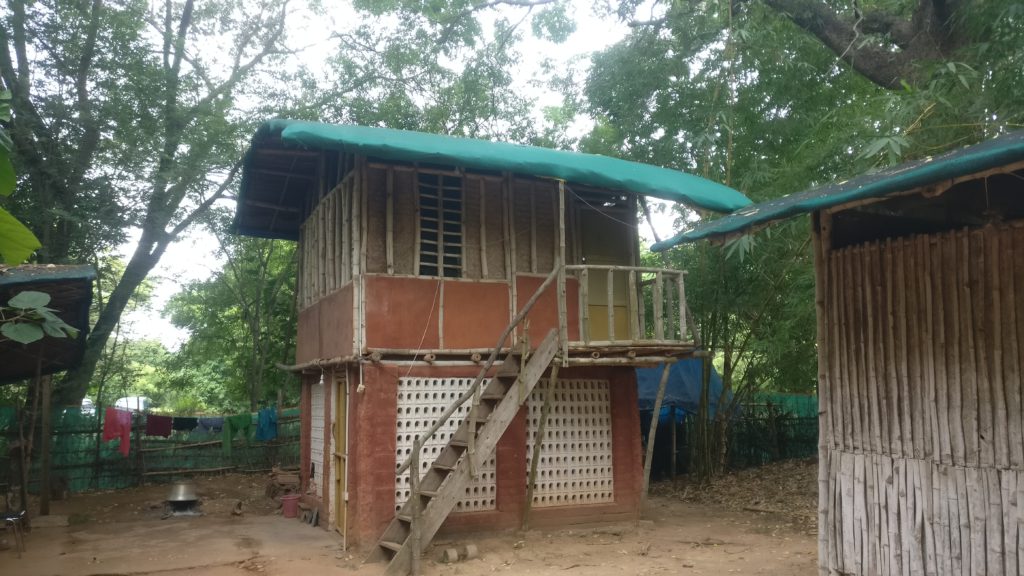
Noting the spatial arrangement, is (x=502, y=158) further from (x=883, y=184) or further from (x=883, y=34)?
(x=883, y=34)

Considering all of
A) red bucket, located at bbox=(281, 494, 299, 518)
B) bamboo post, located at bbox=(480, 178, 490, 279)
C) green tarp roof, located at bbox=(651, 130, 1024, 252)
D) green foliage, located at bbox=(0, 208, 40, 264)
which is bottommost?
red bucket, located at bbox=(281, 494, 299, 518)

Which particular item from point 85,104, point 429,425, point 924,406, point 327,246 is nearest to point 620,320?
point 429,425

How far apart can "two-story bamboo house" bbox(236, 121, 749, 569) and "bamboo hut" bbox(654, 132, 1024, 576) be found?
133 inches

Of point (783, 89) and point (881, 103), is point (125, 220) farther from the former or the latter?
point (881, 103)

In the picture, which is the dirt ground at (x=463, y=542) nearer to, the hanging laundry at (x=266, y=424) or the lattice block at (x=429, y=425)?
the lattice block at (x=429, y=425)

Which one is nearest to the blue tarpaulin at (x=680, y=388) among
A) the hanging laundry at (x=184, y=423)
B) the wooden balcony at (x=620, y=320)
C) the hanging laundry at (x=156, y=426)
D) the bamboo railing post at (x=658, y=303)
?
the wooden balcony at (x=620, y=320)

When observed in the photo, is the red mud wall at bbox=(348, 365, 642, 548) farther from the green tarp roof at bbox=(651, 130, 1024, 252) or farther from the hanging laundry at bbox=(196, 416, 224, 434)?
the hanging laundry at bbox=(196, 416, 224, 434)

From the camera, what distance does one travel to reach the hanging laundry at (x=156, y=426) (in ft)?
52.6

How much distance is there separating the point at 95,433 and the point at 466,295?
A: 410 inches

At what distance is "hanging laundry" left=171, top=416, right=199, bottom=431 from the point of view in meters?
16.7

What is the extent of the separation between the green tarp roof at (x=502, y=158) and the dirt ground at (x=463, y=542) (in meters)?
4.44

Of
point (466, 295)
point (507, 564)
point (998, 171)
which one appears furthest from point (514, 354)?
point (998, 171)

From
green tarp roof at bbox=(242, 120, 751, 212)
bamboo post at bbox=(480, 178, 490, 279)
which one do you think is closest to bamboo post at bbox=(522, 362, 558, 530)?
bamboo post at bbox=(480, 178, 490, 279)

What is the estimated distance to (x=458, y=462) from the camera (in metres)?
8.62
